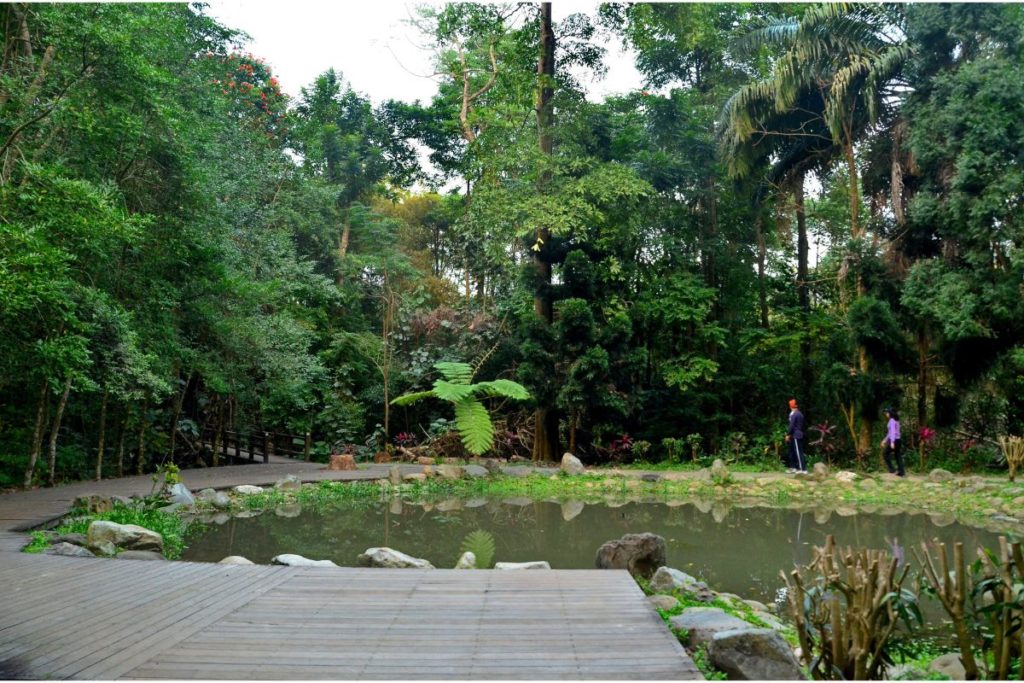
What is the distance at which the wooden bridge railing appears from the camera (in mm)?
15930

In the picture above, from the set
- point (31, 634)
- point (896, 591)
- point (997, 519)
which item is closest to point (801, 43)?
point (997, 519)

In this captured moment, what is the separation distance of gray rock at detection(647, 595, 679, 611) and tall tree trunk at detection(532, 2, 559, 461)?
10229 millimetres

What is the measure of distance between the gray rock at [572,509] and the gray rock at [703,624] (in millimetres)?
5372

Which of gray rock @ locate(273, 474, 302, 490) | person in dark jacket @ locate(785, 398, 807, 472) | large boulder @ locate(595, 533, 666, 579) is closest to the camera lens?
large boulder @ locate(595, 533, 666, 579)


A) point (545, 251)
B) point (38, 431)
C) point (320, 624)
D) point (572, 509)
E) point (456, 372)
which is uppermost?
point (545, 251)

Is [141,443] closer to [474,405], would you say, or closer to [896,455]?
[474,405]

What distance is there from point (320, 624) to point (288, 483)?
318 inches

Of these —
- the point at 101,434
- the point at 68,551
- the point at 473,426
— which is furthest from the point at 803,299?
the point at 68,551

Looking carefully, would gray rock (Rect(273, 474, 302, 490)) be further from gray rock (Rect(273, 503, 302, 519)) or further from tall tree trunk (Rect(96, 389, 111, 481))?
tall tree trunk (Rect(96, 389, 111, 481))

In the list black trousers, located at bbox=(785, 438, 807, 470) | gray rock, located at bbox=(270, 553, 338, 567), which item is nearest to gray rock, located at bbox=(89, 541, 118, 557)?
gray rock, located at bbox=(270, 553, 338, 567)

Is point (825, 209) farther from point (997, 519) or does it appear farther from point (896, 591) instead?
point (896, 591)

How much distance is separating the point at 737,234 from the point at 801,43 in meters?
4.86

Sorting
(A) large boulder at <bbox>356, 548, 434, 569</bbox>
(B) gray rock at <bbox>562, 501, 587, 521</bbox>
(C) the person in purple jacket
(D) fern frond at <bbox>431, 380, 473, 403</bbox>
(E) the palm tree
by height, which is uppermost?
(E) the palm tree

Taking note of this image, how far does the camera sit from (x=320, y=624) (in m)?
4.04
